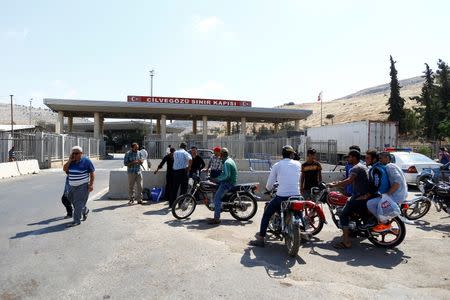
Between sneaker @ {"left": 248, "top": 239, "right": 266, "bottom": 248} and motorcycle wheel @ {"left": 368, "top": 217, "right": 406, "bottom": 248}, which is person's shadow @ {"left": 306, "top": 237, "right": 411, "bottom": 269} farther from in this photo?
sneaker @ {"left": 248, "top": 239, "right": 266, "bottom": 248}

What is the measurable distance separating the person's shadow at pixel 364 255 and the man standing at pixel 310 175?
1679 millimetres

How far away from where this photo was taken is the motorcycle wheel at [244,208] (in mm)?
9536

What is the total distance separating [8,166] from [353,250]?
19.7m

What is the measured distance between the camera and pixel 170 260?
20.7 ft

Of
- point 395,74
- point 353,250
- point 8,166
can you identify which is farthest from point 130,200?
point 395,74

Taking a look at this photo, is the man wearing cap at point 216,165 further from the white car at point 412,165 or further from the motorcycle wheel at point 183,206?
the white car at point 412,165

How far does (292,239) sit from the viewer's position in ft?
21.4

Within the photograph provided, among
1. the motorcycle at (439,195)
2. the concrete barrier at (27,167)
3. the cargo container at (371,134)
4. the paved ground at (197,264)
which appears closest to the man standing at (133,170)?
the paved ground at (197,264)

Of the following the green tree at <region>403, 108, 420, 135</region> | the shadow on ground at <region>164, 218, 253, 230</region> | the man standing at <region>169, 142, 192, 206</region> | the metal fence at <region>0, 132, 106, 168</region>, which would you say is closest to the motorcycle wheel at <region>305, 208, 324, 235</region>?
the shadow on ground at <region>164, 218, 253, 230</region>

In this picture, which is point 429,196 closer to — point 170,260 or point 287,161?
point 287,161

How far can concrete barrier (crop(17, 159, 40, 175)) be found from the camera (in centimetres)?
2341

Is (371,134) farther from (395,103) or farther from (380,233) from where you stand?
(395,103)

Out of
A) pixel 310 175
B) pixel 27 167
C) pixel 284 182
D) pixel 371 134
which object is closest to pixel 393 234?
pixel 284 182

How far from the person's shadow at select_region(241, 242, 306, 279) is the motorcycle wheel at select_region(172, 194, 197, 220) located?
2904mm
